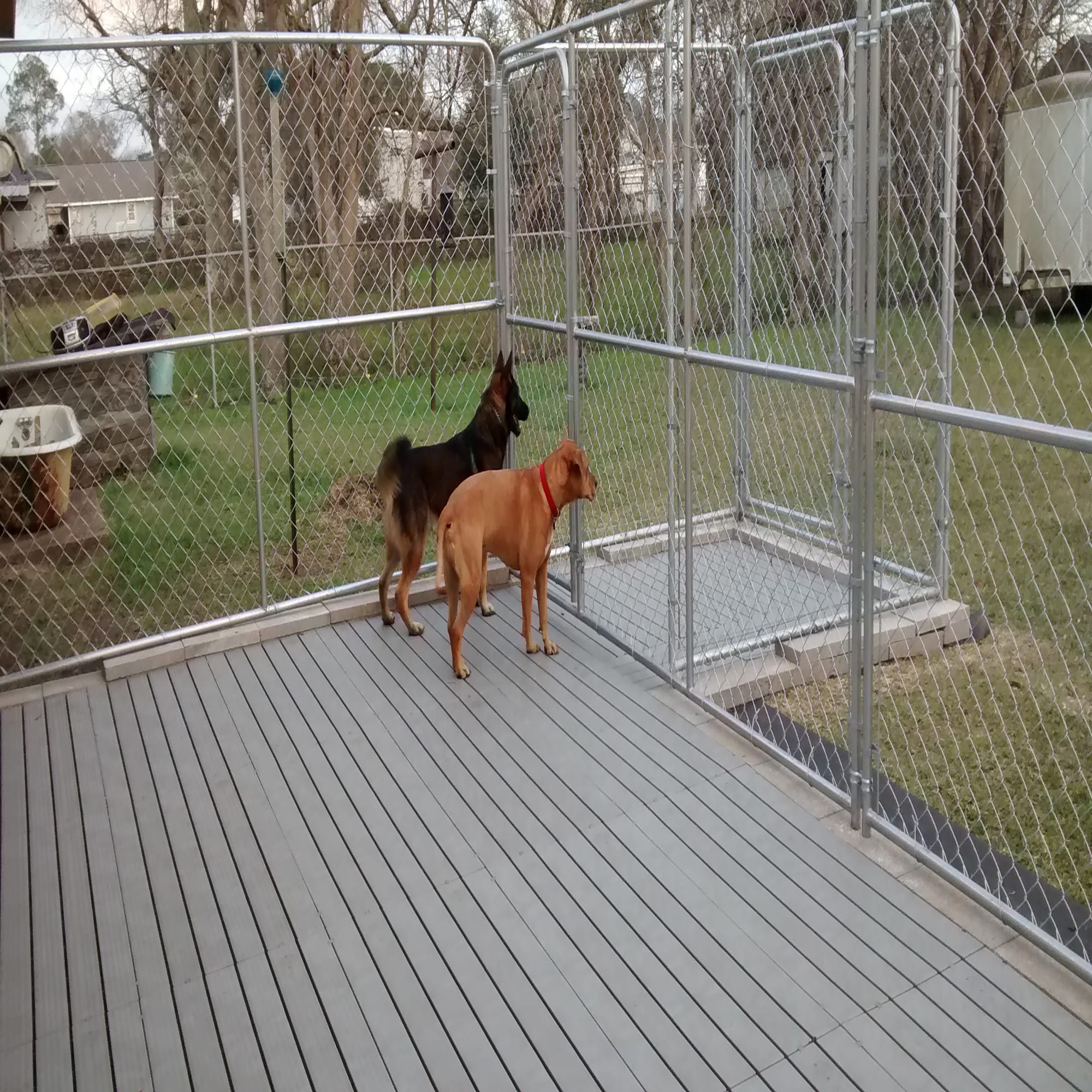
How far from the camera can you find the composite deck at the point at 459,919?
2.29m

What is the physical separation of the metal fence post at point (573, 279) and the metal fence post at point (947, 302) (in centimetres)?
148

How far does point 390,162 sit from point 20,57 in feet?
7.94

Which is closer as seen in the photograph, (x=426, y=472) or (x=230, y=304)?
(x=426, y=472)

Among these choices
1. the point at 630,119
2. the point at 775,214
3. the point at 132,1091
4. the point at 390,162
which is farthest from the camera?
the point at 390,162

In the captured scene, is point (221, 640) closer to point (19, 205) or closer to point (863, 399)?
point (19, 205)

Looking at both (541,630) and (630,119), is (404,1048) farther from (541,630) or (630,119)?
(630,119)

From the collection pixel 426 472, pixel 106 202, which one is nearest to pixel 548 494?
pixel 426 472

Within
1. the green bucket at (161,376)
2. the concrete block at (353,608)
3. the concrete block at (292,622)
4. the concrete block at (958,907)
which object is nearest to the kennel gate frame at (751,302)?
the concrete block at (958,907)

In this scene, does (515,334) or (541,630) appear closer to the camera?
(541,630)

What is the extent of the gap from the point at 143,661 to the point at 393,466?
139cm

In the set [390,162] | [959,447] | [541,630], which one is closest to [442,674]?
[541,630]

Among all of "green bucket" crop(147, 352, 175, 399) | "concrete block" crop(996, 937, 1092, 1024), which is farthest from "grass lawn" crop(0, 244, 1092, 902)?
"concrete block" crop(996, 937, 1092, 1024)

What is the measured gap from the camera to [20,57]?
260 inches

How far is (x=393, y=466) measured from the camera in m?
4.69
